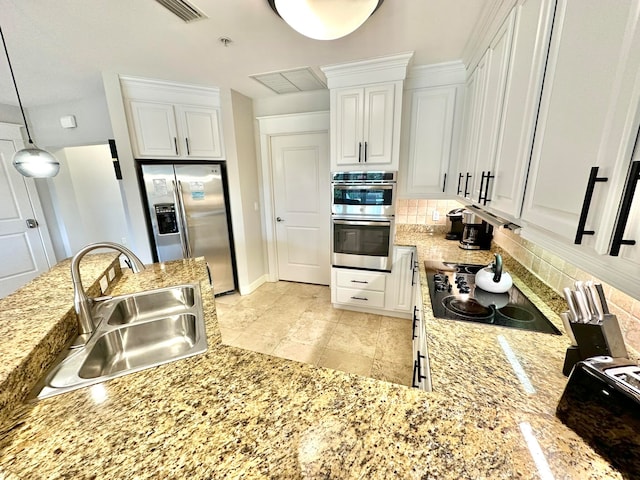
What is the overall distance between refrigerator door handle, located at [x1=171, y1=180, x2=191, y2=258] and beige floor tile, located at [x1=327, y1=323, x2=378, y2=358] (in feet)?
6.37

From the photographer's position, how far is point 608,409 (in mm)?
542

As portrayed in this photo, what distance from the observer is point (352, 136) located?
241 cm

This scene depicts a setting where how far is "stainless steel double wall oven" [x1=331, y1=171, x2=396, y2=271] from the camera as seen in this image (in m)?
2.41

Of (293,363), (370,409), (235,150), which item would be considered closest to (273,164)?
(235,150)

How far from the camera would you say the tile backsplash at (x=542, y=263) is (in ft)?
2.79

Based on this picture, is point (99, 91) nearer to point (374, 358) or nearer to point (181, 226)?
point (181, 226)

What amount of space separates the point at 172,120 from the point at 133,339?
2.39 m

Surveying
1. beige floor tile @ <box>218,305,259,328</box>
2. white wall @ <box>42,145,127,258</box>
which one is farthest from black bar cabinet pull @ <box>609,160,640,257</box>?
white wall @ <box>42,145,127,258</box>

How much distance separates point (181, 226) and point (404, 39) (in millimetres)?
2781

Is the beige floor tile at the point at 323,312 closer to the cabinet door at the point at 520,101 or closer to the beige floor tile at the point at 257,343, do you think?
the beige floor tile at the point at 257,343

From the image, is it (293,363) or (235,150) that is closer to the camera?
(293,363)

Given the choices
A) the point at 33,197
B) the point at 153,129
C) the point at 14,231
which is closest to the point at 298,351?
the point at 153,129

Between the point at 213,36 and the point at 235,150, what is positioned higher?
the point at 213,36

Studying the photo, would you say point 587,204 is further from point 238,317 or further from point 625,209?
point 238,317
